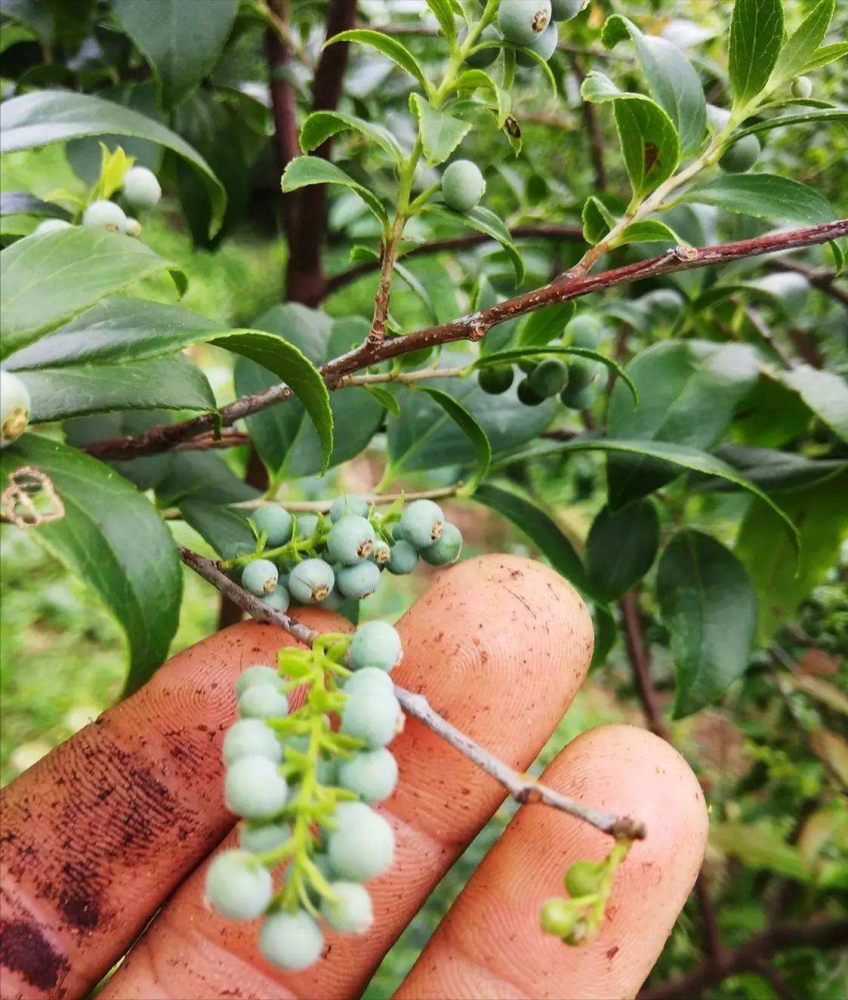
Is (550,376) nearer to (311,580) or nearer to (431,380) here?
(431,380)

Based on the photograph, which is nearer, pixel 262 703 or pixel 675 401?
pixel 262 703

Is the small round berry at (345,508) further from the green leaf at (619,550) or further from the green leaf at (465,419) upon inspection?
the green leaf at (619,550)

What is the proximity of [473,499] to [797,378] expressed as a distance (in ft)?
1.59

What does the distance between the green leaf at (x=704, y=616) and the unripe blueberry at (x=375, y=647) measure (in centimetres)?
65

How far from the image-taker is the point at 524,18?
2.46 feet

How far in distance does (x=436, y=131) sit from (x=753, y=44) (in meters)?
0.38

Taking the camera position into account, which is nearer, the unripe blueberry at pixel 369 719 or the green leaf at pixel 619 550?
the unripe blueberry at pixel 369 719

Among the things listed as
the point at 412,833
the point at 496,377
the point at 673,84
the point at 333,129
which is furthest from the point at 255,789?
the point at 673,84

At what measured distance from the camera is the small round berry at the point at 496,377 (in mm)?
1155

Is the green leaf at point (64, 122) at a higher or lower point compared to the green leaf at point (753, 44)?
lower

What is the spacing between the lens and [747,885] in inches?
95.7

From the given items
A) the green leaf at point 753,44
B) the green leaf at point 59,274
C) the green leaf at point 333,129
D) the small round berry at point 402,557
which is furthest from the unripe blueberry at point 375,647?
the green leaf at point 753,44

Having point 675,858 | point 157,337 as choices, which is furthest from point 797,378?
point 157,337

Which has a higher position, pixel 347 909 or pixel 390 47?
pixel 390 47
